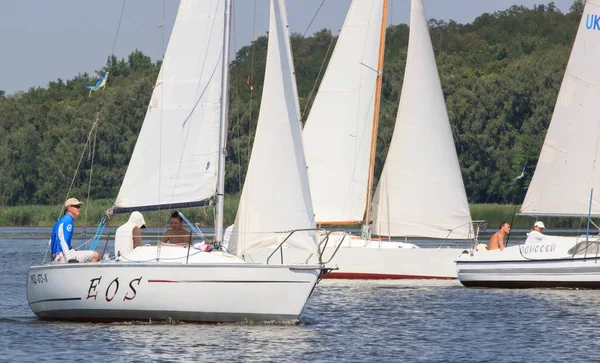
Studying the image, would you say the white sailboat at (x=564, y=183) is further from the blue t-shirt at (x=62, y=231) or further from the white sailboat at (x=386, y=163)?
the blue t-shirt at (x=62, y=231)

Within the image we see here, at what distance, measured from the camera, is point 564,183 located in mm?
31156

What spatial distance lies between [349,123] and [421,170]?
2441 millimetres

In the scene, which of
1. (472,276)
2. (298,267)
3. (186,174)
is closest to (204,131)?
(186,174)

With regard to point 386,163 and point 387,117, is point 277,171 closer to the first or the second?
point 386,163

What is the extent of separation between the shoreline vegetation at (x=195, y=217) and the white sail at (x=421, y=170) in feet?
71.0

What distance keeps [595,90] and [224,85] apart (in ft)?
38.8

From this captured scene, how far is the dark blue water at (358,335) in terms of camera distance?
19.0 m

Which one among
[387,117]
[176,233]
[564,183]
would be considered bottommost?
[176,233]

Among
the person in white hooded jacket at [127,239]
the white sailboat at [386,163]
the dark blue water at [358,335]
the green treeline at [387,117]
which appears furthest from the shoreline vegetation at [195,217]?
the person in white hooded jacket at [127,239]

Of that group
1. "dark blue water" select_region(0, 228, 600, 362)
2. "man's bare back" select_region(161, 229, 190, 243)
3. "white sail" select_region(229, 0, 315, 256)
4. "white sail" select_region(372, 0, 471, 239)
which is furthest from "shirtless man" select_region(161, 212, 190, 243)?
"white sail" select_region(372, 0, 471, 239)

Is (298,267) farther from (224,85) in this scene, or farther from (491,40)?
(491,40)

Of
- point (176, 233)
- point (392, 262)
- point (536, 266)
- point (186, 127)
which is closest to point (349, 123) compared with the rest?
point (392, 262)

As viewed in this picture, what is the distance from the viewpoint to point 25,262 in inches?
1623

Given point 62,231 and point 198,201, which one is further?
point 198,201
